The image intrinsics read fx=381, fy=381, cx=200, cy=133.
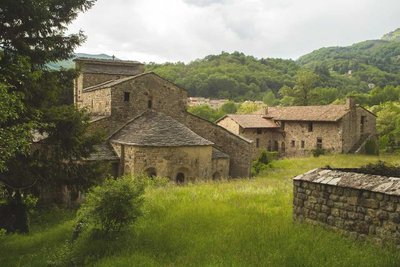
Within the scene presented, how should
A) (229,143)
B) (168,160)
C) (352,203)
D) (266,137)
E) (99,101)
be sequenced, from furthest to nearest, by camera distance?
(266,137) < (229,143) < (99,101) < (168,160) < (352,203)

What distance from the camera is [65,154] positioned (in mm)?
12156

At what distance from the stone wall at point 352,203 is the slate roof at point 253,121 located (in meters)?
33.9

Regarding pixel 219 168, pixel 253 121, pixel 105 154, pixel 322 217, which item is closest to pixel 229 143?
pixel 219 168

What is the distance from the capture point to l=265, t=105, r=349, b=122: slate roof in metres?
39.0

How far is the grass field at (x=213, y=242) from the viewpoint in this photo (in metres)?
6.32

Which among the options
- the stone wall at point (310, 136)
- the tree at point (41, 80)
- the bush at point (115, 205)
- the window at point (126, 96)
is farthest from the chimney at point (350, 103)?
the bush at point (115, 205)

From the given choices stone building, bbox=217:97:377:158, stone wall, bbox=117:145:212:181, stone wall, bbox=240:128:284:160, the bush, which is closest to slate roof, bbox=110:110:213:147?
stone wall, bbox=117:145:212:181

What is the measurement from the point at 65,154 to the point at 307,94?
64.9 m

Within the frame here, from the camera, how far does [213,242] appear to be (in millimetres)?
7492

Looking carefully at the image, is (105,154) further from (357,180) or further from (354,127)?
(354,127)

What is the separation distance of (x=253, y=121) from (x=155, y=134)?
25.5m

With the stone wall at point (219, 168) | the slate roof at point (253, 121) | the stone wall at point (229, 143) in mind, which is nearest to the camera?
the stone wall at point (219, 168)

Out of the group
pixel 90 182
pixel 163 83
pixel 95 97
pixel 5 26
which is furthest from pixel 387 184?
pixel 95 97

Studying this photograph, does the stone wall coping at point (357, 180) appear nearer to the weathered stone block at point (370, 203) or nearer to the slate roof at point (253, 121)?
the weathered stone block at point (370, 203)
